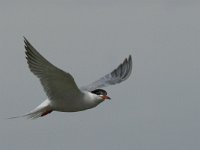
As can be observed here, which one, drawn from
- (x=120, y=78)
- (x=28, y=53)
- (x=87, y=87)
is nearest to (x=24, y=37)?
(x=28, y=53)

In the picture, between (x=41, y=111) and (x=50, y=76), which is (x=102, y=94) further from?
(x=50, y=76)

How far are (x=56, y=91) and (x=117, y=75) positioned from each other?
5334mm

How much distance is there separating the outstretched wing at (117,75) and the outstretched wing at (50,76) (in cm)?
390

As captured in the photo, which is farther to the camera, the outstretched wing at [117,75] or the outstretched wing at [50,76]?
the outstretched wing at [117,75]

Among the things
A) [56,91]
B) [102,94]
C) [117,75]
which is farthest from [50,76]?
[117,75]

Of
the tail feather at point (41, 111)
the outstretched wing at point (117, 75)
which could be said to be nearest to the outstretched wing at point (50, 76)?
the tail feather at point (41, 111)

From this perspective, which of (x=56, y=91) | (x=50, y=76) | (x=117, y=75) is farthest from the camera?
(x=117, y=75)

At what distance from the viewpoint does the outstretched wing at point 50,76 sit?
1667cm

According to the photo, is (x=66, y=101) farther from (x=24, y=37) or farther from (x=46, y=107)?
(x=24, y=37)

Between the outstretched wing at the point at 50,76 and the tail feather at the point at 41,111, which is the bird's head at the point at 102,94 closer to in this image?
the outstretched wing at the point at 50,76

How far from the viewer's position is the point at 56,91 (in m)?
18.3

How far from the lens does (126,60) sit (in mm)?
23734

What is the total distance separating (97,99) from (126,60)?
5.00 m

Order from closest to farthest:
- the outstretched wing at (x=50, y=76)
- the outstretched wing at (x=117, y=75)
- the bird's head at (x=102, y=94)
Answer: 1. the outstretched wing at (x=50, y=76)
2. the bird's head at (x=102, y=94)
3. the outstretched wing at (x=117, y=75)
